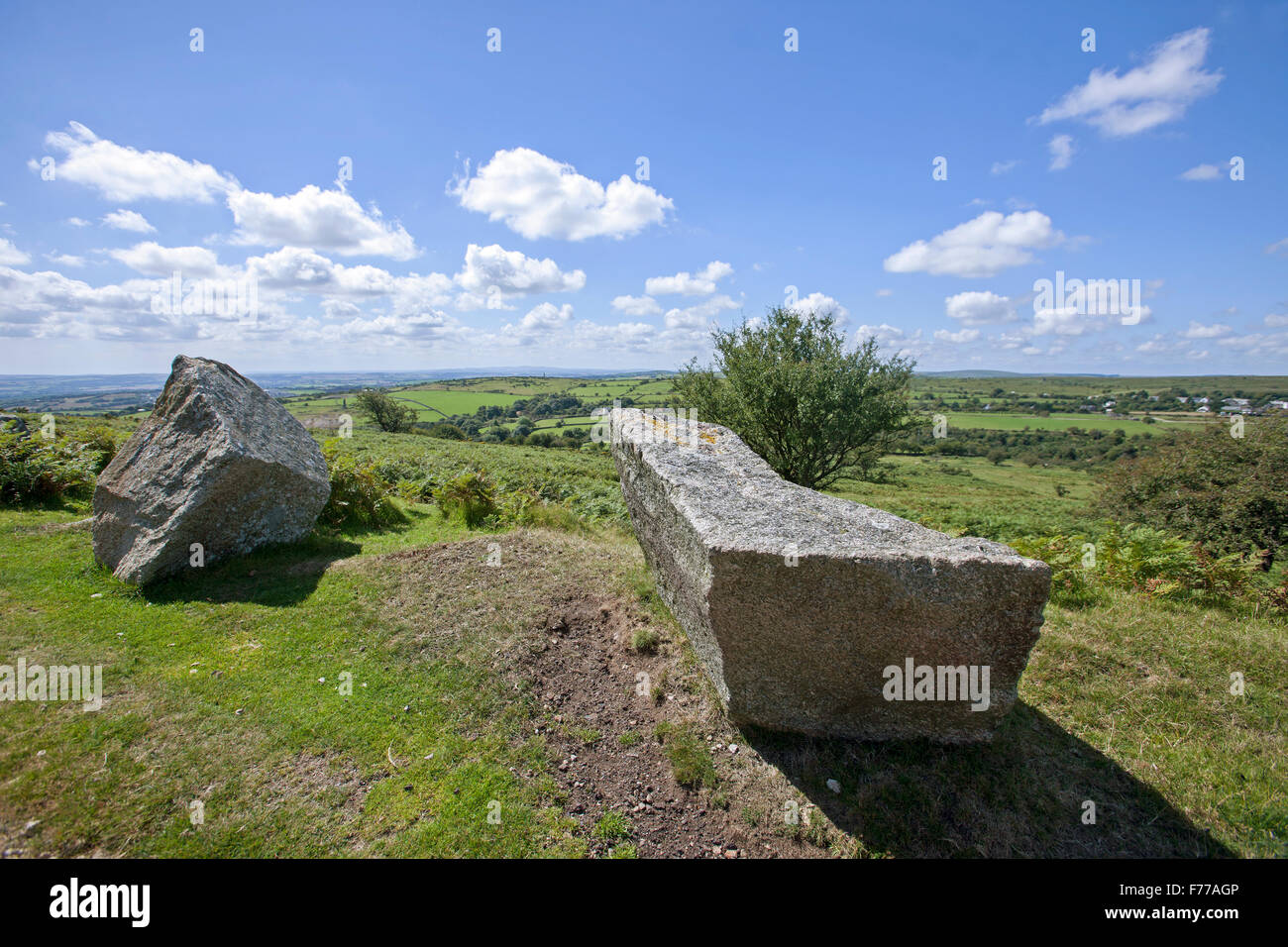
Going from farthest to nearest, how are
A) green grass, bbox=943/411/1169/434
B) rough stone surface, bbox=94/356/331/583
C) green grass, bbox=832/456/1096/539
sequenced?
1. green grass, bbox=943/411/1169/434
2. green grass, bbox=832/456/1096/539
3. rough stone surface, bbox=94/356/331/583

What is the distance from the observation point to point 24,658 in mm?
6426

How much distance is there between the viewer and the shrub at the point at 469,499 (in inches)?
513

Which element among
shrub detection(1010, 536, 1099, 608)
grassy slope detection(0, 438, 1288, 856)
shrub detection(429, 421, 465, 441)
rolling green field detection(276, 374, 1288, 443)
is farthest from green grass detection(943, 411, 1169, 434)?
grassy slope detection(0, 438, 1288, 856)

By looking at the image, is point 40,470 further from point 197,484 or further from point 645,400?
point 645,400

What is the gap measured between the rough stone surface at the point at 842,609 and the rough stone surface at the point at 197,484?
8.41 m

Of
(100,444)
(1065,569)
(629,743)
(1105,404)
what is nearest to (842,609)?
(629,743)

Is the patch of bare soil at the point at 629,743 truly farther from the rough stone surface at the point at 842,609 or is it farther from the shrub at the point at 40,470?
the shrub at the point at 40,470

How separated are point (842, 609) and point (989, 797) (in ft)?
7.82

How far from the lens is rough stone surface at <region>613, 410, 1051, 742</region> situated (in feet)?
15.4

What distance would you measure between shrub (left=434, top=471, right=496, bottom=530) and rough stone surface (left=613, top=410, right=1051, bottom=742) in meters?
8.39

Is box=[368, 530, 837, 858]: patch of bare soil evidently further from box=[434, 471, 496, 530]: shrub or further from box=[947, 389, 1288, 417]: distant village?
box=[947, 389, 1288, 417]: distant village

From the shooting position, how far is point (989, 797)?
4969 mm
